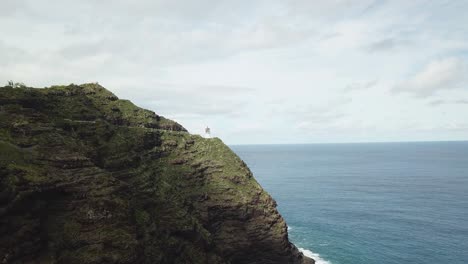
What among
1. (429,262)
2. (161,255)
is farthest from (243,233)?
(429,262)

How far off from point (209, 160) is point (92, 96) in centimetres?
2815

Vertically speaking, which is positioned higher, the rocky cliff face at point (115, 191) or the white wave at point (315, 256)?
the rocky cliff face at point (115, 191)

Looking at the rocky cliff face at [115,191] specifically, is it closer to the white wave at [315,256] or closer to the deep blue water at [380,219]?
the white wave at [315,256]

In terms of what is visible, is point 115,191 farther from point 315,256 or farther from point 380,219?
point 380,219

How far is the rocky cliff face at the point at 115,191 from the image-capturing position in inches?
1304

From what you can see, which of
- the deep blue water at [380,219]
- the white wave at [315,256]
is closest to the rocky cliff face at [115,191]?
the white wave at [315,256]

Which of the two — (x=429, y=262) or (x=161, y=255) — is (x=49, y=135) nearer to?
(x=161, y=255)

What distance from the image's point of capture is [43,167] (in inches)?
1411

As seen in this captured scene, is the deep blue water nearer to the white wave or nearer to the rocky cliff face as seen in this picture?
the white wave

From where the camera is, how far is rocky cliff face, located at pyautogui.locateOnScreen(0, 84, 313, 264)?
109 feet

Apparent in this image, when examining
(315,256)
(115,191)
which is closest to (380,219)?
(315,256)

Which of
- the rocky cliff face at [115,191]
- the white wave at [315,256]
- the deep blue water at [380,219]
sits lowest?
the white wave at [315,256]

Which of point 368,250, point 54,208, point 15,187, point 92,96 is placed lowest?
point 368,250

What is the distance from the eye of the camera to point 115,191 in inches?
1554
